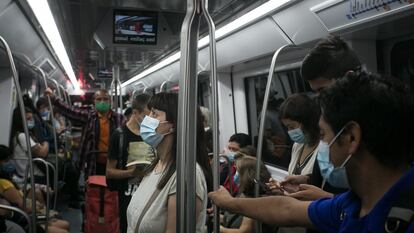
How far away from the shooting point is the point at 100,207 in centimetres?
408

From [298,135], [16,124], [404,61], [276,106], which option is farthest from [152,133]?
[16,124]

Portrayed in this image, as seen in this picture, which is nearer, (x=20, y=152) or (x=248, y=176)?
(x=248, y=176)

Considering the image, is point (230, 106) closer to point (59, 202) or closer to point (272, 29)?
point (272, 29)

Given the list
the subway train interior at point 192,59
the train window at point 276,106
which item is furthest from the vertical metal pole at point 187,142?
the train window at point 276,106

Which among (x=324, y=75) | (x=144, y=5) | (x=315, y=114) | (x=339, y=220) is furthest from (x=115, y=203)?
(x=339, y=220)

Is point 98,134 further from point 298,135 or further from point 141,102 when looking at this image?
point 298,135

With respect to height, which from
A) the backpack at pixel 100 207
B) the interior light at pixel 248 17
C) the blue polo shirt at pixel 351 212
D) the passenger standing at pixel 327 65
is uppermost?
the interior light at pixel 248 17

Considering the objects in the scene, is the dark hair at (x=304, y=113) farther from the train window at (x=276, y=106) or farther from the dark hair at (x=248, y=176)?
the train window at (x=276, y=106)

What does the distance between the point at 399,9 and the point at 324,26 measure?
31.4 inches

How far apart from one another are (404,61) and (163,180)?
6.90 feet

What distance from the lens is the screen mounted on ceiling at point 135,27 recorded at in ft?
16.0

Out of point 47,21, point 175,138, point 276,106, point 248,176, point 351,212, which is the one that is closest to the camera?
point 351,212

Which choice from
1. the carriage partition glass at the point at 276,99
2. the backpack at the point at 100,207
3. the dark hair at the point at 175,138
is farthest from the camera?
the carriage partition glass at the point at 276,99

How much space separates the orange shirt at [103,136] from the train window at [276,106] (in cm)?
199
